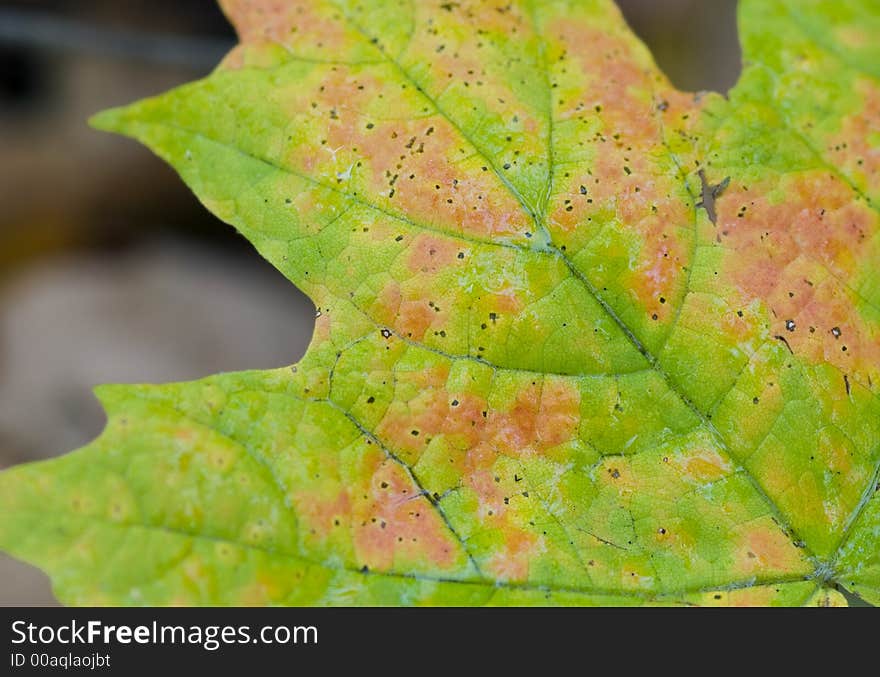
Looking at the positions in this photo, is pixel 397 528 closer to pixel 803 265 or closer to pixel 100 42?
pixel 803 265

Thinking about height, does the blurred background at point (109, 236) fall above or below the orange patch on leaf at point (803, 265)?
below

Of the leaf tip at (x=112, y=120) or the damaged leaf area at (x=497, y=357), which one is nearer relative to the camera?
the damaged leaf area at (x=497, y=357)

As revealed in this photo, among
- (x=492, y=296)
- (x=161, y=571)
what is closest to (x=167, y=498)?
(x=161, y=571)

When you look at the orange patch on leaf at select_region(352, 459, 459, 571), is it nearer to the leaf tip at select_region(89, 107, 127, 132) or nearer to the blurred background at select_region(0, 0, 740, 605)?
the leaf tip at select_region(89, 107, 127, 132)

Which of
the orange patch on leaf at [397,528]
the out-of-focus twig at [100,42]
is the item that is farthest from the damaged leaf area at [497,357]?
the out-of-focus twig at [100,42]


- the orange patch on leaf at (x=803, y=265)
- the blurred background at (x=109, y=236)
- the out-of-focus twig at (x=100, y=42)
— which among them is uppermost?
the orange patch on leaf at (x=803, y=265)

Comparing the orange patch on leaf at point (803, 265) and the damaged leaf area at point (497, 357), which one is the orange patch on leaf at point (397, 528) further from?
the orange patch on leaf at point (803, 265)

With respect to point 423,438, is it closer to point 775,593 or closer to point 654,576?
point 654,576
